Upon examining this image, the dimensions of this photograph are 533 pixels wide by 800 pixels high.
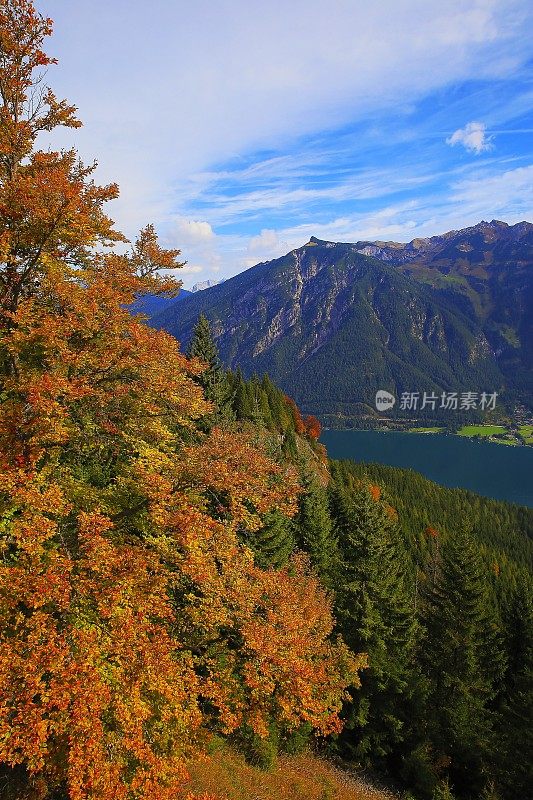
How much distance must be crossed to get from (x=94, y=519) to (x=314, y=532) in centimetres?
3204

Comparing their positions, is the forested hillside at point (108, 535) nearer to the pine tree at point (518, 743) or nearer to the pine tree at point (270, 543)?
the pine tree at point (518, 743)

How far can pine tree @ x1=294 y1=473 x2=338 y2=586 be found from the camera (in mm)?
40375

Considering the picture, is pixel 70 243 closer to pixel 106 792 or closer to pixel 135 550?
pixel 135 550

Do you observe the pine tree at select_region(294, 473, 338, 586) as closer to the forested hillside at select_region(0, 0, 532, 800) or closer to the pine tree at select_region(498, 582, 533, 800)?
the pine tree at select_region(498, 582, 533, 800)

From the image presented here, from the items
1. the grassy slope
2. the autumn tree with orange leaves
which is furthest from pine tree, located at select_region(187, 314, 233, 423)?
the autumn tree with orange leaves

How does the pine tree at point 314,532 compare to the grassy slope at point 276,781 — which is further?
the pine tree at point 314,532

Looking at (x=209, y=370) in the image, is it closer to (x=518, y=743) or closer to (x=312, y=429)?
(x=518, y=743)

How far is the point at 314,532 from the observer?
4084 centimetres

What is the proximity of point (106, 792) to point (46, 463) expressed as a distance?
779 cm

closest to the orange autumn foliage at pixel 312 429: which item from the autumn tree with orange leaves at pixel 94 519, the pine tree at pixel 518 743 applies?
the pine tree at pixel 518 743

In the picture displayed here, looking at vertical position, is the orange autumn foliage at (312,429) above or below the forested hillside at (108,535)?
below

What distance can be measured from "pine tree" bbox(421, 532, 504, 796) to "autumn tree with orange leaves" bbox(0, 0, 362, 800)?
2097 cm

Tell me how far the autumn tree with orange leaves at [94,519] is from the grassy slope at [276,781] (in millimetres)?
4681

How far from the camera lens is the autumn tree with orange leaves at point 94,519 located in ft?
34.3
